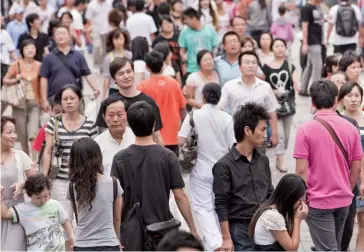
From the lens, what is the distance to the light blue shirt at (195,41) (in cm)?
1315

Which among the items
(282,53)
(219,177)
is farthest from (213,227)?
(282,53)

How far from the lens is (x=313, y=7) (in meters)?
15.4

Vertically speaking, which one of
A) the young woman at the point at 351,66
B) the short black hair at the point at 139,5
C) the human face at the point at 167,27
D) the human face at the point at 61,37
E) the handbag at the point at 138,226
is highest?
the short black hair at the point at 139,5

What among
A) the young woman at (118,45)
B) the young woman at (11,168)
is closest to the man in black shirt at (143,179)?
the young woman at (11,168)

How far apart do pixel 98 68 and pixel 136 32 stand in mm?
3902

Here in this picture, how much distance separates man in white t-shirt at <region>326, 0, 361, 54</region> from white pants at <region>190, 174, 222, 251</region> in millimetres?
7329

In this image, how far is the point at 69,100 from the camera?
8344mm

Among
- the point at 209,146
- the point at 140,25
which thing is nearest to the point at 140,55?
the point at 140,25

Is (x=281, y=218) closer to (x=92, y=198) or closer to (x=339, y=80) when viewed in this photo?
(x=92, y=198)

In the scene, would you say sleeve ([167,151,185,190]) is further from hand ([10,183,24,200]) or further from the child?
hand ([10,183,24,200])

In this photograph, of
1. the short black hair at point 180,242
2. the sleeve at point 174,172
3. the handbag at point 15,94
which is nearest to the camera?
the short black hair at point 180,242

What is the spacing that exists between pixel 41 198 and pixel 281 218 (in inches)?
69.0

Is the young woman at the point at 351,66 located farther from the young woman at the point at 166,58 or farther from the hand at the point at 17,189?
the hand at the point at 17,189

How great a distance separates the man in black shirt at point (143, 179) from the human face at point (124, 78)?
6.18 feet
